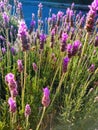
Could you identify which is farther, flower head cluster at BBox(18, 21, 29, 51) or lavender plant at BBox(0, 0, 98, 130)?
lavender plant at BBox(0, 0, 98, 130)

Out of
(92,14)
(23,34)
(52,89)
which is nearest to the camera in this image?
(23,34)

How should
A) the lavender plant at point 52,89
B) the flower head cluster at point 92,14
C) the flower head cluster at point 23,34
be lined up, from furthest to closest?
1. the lavender plant at point 52,89
2. the flower head cluster at point 92,14
3. the flower head cluster at point 23,34

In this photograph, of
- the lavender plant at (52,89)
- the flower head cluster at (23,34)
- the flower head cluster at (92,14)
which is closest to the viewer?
the flower head cluster at (23,34)

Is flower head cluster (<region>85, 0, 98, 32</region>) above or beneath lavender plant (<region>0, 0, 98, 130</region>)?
above

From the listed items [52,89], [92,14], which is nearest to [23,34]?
[92,14]

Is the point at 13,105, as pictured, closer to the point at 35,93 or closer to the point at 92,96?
the point at 35,93

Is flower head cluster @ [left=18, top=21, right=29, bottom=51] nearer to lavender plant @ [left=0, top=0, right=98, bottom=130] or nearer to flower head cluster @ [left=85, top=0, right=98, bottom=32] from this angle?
lavender plant @ [left=0, top=0, right=98, bottom=130]

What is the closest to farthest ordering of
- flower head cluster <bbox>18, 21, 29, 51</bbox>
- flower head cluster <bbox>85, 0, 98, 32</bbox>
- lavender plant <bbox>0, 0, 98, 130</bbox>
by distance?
flower head cluster <bbox>18, 21, 29, 51</bbox>, flower head cluster <bbox>85, 0, 98, 32</bbox>, lavender plant <bbox>0, 0, 98, 130</bbox>

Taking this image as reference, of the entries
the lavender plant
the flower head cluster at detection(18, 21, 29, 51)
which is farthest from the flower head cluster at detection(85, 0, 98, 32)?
the flower head cluster at detection(18, 21, 29, 51)

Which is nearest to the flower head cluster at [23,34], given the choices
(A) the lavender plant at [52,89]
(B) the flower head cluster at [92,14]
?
(A) the lavender plant at [52,89]

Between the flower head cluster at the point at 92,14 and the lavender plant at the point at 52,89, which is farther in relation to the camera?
the lavender plant at the point at 52,89

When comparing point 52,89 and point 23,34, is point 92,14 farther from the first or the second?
point 52,89

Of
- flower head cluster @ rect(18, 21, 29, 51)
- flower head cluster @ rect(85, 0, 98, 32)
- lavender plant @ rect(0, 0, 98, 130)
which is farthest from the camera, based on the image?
lavender plant @ rect(0, 0, 98, 130)

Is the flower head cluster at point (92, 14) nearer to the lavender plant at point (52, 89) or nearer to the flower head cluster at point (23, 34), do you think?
the lavender plant at point (52, 89)
